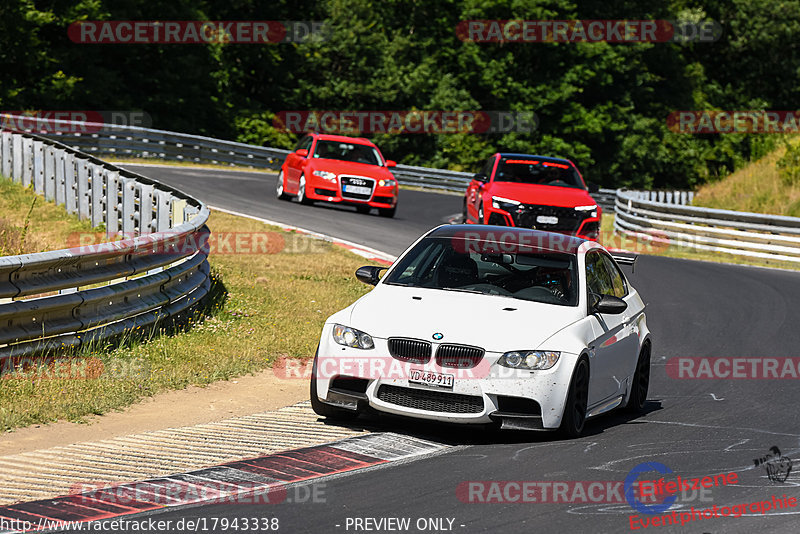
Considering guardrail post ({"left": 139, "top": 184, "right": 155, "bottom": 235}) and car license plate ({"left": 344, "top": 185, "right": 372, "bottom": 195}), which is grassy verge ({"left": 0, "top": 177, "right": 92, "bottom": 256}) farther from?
car license plate ({"left": 344, "top": 185, "right": 372, "bottom": 195})

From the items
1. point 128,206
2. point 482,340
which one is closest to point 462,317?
point 482,340

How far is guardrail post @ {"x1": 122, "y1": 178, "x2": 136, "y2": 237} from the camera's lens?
17.5m

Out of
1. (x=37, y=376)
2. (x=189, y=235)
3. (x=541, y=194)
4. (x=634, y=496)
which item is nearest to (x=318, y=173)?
(x=541, y=194)

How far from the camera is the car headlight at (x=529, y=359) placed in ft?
27.5

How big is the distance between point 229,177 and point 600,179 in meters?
30.7

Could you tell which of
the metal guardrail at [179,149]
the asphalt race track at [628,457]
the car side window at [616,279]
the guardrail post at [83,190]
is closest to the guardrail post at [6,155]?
the guardrail post at [83,190]

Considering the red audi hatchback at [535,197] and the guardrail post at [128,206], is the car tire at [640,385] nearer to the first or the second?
the guardrail post at [128,206]

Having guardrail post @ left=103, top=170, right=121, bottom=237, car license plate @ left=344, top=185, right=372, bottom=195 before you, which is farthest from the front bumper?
car license plate @ left=344, top=185, right=372, bottom=195

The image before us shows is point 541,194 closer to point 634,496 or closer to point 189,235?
point 189,235

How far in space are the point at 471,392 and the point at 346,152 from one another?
20.0 metres

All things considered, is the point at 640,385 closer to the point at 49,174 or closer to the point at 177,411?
the point at 177,411

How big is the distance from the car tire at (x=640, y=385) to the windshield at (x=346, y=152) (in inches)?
693

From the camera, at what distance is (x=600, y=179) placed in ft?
202

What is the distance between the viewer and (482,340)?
841 cm
